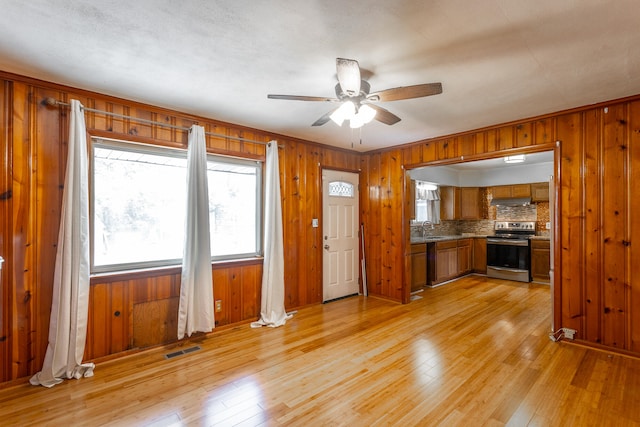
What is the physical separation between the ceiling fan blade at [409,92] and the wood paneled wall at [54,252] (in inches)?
86.8

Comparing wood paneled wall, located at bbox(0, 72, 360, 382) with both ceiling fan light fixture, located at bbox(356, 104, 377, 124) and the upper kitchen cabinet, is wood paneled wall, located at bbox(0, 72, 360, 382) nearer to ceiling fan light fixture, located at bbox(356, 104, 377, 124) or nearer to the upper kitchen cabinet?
ceiling fan light fixture, located at bbox(356, 104, 377, 124)

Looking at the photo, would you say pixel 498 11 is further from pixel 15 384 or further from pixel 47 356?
pixel 15 384

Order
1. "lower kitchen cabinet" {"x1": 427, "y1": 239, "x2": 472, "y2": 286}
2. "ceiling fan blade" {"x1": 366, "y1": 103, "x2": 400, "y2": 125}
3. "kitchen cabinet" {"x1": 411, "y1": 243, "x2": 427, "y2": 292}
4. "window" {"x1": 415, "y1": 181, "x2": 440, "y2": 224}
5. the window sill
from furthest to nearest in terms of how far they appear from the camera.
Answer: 1. "window" {"x1": 415, "y1": 181, "x2": 440, "y2": 224}
2. "lower kitchen cabinet" {"x1": 427, "y1": 239, "x2": 472, "y2": 286}
3. "kitchen cabinet" {"x1": 411, "y1": 243, "x2": 427, "y2": 292}
4. the window sill
5. "ceiling fan blade" {"x1": 366, "y1": 103, "x2": 400, "y2": 125}

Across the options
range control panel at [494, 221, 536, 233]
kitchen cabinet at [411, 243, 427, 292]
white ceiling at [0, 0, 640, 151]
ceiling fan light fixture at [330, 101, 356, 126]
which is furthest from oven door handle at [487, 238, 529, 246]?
ceiling fan light fixture at [330, 101, 356, 126]

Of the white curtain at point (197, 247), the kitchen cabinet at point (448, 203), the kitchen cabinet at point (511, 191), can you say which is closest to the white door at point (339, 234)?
the white curtain at point (197, 247)

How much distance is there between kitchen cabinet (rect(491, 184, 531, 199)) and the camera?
6.70 metres

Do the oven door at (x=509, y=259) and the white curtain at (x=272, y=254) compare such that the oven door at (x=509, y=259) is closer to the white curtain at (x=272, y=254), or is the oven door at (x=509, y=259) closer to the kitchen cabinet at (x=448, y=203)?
the kitchen cabinet at (x=448, y=203)

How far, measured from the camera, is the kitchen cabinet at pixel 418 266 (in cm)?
554

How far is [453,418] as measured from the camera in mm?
2105

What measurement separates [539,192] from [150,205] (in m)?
7.44

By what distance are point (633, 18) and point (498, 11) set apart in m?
0.83

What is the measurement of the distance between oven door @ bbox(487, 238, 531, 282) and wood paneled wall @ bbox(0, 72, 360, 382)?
5.45 meters

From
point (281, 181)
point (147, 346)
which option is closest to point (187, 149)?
point (281, 181)

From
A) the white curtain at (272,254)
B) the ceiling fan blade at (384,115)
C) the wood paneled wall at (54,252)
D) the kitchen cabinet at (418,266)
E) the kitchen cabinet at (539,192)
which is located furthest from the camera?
the kitchen cabinet at (539,192)
